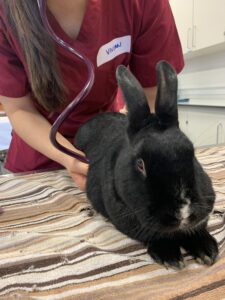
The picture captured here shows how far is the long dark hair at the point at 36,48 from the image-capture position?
926 mm

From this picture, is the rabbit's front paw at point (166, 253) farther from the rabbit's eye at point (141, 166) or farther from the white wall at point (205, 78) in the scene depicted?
the white wall at point (205, 78)

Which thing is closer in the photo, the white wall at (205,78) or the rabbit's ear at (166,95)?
the rabbit's ear at (166,95)

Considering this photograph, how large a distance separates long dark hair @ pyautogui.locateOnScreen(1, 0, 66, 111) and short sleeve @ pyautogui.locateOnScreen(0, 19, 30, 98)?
9cm

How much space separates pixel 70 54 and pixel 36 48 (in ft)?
0.42

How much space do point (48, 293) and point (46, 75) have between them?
0.60 meters

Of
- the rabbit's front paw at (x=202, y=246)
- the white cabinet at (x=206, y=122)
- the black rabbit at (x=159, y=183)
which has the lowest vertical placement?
the white cabinet at (x=206, y=122)

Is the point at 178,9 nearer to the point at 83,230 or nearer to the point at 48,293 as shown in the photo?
the point at 83,230

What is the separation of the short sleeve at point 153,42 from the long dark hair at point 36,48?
29cm

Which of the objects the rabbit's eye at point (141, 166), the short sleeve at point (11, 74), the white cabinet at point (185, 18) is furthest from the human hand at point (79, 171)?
the white cabinet at point (185, 18)

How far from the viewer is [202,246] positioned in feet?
2.27

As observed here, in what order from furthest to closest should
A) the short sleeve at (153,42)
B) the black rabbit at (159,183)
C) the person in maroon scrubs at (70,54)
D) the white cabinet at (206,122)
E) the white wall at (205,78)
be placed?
the white wall at (205,78)
the white cabinet at (206,122)
the short sleeve at (153,42)
the person in maroon scrubs at (70,54)
the black rabbit at (159,183)

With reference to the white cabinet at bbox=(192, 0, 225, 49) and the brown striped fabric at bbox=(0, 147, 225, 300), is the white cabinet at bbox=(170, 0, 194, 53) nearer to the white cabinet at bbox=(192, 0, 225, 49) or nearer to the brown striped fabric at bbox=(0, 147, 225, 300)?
the white cabinet at bbox=(192, 0, 225, 49)

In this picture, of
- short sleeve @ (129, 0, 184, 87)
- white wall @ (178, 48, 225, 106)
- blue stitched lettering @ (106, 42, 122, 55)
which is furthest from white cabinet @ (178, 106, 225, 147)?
blue stitched lettering @ (106, 42, 122, 55)

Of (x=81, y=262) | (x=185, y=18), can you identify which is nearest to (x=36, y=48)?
(x=81, y=262)
